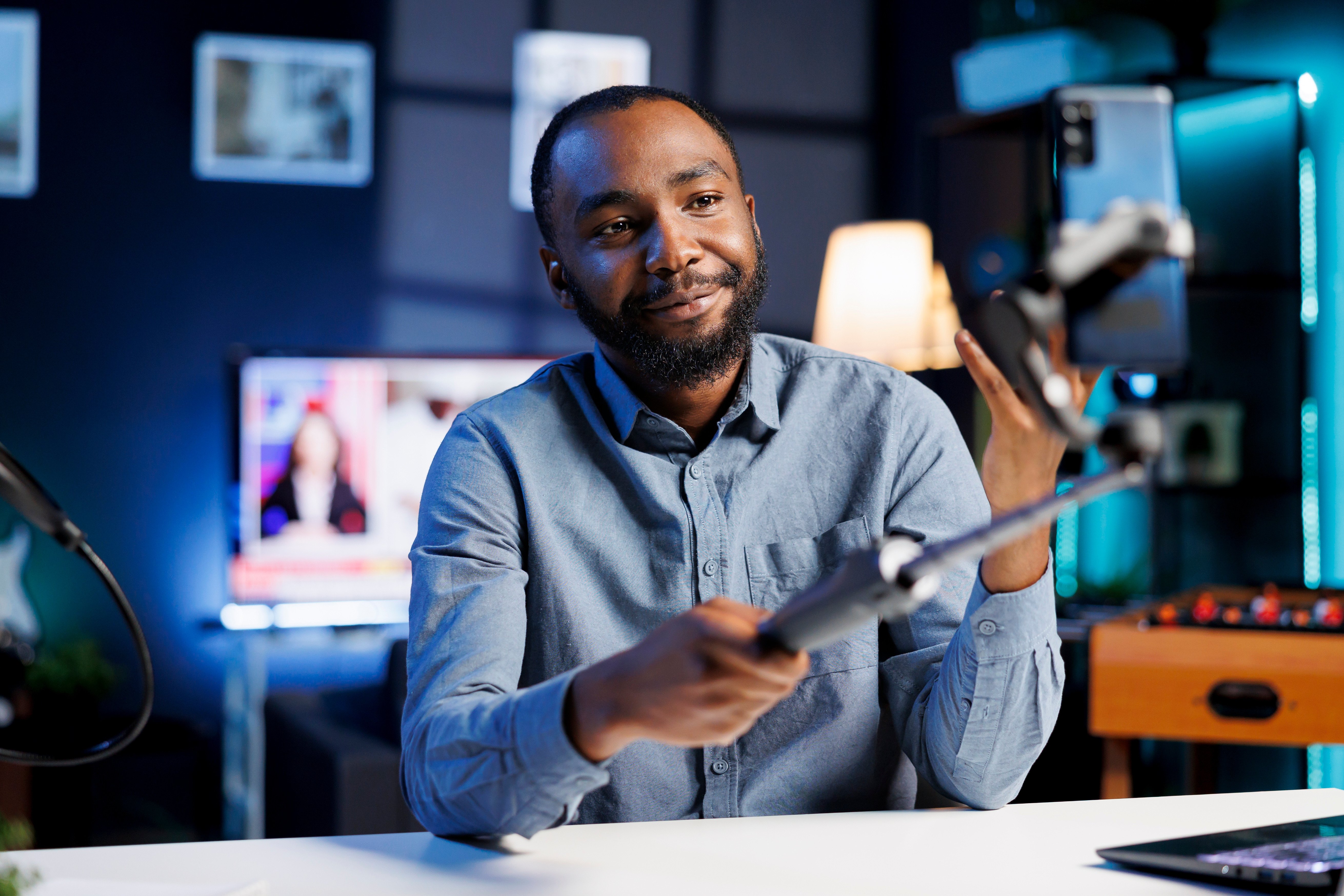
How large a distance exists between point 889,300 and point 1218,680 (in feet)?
5.46

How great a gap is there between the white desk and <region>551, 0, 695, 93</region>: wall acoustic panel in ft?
12.4

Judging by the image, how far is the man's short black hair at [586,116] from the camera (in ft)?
4.56

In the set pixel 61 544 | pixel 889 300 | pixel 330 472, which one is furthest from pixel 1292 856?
pixel 330 472

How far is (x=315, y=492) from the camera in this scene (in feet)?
12.9

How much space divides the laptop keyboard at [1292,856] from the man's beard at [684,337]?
2.32ft

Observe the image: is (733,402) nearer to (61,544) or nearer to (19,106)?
(61,544)

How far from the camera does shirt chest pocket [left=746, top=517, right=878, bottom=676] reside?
135 centimetres

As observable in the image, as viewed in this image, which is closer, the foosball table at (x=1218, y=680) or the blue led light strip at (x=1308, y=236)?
the foosball table at (x=1218, y=680)

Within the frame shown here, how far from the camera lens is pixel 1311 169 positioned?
305 cm

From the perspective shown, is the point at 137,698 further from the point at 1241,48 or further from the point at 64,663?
the point at 1241,48

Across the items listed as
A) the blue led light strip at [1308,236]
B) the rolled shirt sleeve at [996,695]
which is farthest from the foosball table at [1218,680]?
the rolled shirt sleeve at [996,695]

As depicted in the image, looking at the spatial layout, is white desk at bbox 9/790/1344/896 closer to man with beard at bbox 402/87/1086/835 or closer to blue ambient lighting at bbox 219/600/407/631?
man with beard at bbox 402/87/1086/835

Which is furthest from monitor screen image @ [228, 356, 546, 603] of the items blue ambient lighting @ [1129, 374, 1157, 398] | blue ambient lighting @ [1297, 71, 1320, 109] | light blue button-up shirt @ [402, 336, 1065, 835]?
blue ambient lighting @ [1129, 374, 1157, 398]

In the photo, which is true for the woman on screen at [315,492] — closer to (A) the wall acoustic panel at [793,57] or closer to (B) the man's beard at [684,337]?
(A) the wall acoustic panel at [793,57]
